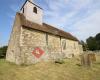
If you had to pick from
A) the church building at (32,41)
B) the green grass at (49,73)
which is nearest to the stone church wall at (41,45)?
the church building at (32,41)

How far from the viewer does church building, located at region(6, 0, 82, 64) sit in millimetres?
15188

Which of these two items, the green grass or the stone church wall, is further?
the stone church wall

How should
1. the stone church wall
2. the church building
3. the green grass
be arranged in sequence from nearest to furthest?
the green grass
the stone church wall
the church building

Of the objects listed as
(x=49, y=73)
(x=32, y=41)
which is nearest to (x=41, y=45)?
(x=32, y=41)

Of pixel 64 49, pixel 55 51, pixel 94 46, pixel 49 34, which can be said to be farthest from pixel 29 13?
pixel 94 46

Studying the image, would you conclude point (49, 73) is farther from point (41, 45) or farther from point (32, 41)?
point (41, 45)

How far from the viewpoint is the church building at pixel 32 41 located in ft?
49.8

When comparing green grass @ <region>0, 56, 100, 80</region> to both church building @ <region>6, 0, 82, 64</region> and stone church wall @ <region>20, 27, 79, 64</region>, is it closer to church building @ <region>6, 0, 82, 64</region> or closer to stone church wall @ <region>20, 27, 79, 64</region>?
church building @ <region>6, 0, 82, 64</region>

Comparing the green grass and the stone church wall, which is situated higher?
the stone church wall

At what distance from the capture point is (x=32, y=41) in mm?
16344

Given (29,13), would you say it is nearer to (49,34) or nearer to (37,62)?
(49,34)

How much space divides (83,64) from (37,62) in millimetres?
6568

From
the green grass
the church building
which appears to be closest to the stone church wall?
the church building

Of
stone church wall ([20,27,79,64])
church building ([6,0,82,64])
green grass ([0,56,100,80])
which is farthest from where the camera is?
church building ([6,0,82,64])
